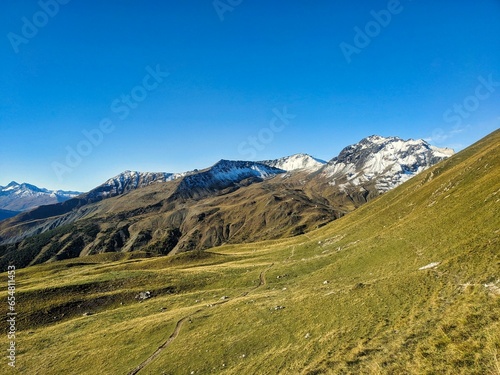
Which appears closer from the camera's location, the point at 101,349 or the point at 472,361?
the point at 472,361

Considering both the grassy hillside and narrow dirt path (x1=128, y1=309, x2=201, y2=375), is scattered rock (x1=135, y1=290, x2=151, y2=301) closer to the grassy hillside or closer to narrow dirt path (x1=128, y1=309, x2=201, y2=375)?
the grassy hillside

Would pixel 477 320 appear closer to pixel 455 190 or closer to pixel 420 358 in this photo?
pixel 420 358

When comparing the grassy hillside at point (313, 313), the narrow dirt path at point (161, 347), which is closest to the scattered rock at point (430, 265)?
the grassy hillside at point (313, 313)

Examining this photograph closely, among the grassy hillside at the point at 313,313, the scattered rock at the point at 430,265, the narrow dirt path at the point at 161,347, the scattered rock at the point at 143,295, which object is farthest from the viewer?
the scattered rock at the point at 143,295

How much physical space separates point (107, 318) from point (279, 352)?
122 ft

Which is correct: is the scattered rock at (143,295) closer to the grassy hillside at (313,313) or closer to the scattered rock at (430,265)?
the grassy hillside at (313,313)

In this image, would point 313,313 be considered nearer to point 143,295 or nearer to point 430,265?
point 430,265

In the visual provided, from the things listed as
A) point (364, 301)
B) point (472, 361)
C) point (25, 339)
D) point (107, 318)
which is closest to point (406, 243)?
point (364, 301)

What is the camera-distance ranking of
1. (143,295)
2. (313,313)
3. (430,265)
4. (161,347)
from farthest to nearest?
(143,295) → (430,265) → (161,347) → (313,313)

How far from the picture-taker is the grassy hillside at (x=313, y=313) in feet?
66.7

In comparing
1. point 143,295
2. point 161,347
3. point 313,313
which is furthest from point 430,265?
point 143,295

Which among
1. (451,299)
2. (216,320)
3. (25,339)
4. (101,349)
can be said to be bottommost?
(451,299)

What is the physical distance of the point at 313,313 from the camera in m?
33.4

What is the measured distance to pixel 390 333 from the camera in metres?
23.2
